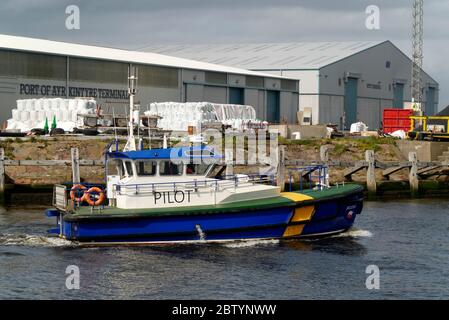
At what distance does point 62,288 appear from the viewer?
786 inches

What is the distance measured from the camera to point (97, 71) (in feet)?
173

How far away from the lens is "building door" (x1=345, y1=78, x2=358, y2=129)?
245 feet

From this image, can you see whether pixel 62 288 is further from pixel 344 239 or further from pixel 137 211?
pixel 344 239

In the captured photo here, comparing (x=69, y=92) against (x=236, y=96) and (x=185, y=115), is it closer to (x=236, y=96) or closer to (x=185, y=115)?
(x=185, y=115)

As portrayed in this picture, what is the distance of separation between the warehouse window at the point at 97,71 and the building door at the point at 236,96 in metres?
10.9

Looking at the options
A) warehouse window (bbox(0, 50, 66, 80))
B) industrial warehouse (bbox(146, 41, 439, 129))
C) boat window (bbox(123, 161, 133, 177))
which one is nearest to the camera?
boat window (bbox(123, 161, 133, 177))

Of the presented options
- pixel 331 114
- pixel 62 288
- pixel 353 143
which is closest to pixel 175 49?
pixel 331 114

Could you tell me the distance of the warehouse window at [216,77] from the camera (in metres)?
61.0

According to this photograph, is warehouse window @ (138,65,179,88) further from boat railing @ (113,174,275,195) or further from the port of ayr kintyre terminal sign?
boat railing @ (113,174,275,195)

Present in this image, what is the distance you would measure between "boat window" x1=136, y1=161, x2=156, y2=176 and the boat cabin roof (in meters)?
0.17

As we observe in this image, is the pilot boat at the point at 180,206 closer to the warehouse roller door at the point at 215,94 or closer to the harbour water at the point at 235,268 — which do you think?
the harbour water at the point at 235,268

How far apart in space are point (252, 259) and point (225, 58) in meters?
57.3

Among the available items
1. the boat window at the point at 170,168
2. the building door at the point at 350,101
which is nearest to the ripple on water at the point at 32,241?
the boat window at the point at 170,168

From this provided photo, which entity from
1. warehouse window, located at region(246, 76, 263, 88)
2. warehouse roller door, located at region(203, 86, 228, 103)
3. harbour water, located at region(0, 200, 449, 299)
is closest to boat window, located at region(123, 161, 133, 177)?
harbour water, located at region(0, 200, 449, 299)
